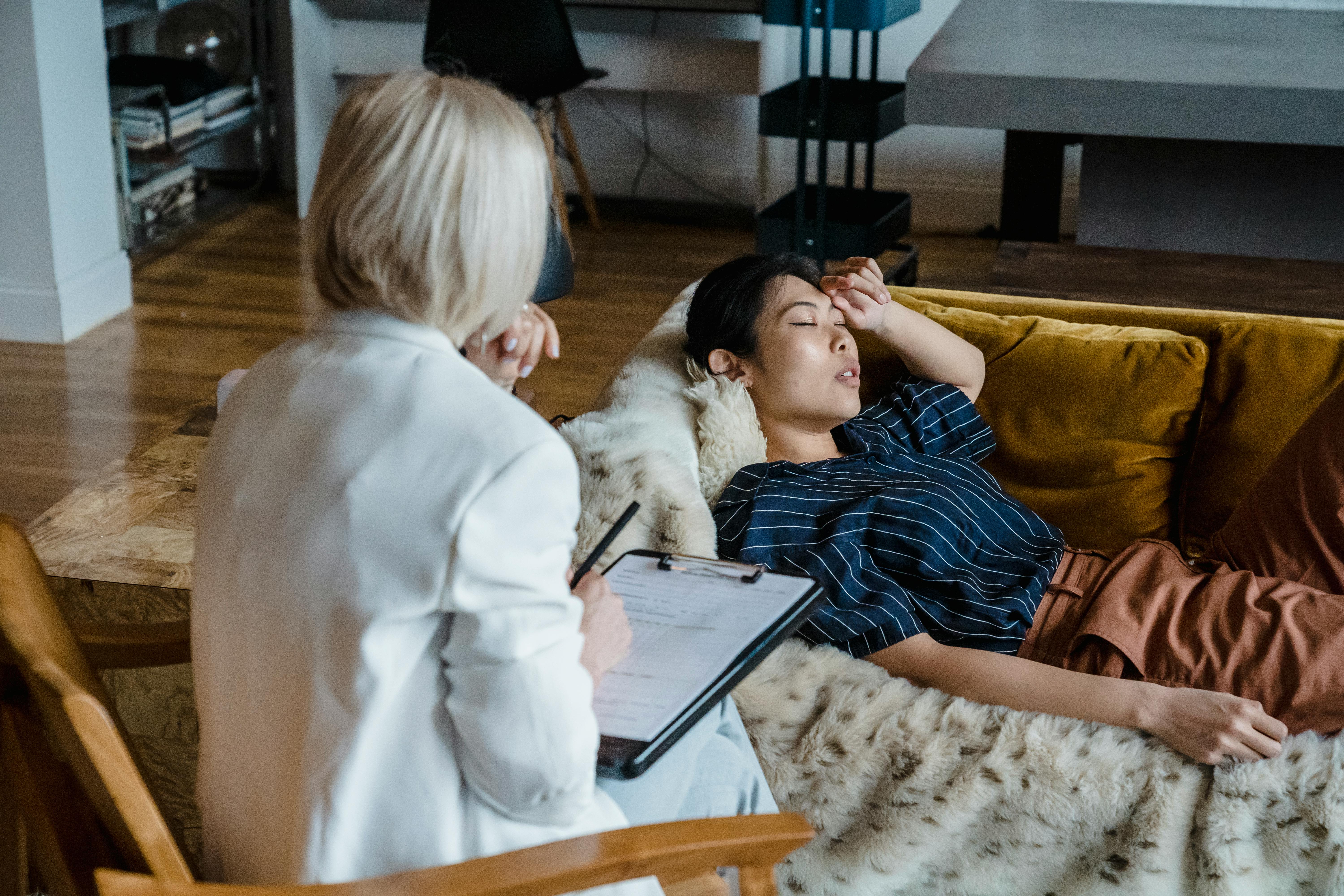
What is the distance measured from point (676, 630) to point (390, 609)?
0.38 m

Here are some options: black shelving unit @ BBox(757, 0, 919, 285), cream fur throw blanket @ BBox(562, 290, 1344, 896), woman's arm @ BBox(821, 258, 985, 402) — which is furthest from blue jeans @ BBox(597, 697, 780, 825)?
black shelving unit @ BBox(757, 0, 919, 285)

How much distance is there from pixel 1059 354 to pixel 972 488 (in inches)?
13.9

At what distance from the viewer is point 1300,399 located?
1.88 metres

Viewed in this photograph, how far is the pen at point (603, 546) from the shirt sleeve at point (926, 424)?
0.68 metres

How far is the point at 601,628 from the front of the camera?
42.4 inches

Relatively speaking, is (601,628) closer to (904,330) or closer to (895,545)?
(895,545)

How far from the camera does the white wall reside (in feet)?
11.2

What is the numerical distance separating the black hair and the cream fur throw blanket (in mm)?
323

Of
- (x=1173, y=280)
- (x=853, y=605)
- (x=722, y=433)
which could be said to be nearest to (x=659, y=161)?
(x=1173, y=280)

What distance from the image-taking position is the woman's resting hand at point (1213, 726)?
1.32 m

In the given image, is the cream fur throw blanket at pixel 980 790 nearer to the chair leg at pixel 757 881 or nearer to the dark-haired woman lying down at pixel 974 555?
the dark-haired woman lying down at pixel 974 555

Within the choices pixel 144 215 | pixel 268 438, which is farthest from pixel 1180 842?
pixel 144 215

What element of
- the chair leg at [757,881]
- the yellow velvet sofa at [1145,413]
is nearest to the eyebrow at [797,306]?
the yellow velvet sofa at [1145,413]

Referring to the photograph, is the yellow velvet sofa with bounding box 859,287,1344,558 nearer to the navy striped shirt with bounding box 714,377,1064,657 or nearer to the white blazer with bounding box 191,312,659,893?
the navy striped shirt with bounding box 714,377,1064,657
